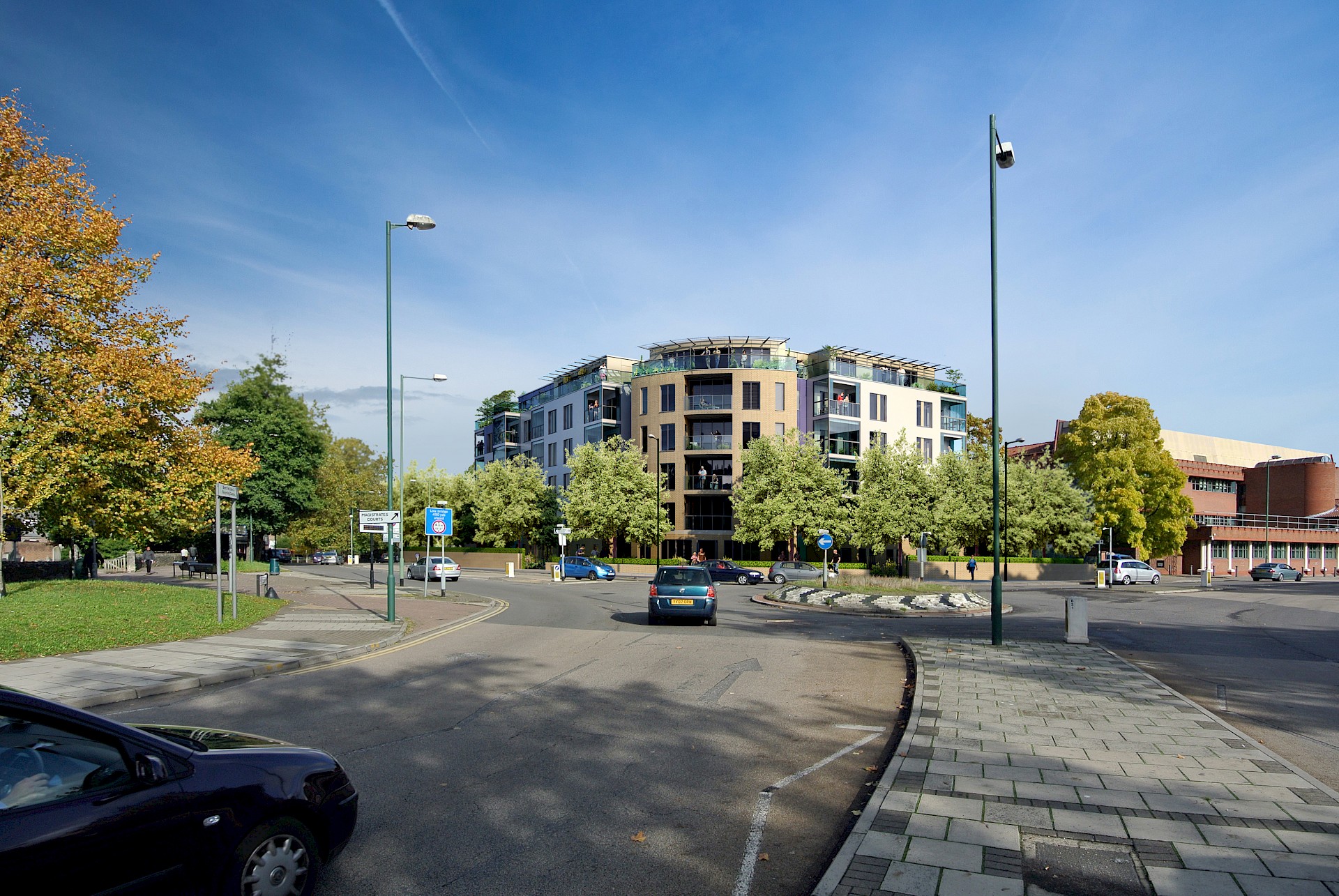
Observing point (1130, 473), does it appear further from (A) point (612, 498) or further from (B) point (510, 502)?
(B) point (510, 502)

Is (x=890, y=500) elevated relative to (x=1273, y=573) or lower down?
elevated

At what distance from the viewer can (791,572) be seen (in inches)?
1624

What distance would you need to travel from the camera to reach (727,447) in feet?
190

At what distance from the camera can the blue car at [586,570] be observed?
153 ft

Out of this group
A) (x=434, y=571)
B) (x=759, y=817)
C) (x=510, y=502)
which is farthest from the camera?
(x=510, y=502)

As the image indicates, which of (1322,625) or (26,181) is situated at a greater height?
(26,181)

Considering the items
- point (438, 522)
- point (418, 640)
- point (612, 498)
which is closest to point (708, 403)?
point (612, 498)

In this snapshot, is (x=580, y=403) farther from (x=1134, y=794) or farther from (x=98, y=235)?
(x=1134, y=794)

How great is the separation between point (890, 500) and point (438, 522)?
29.3 meters

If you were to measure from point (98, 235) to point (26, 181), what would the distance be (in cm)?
211

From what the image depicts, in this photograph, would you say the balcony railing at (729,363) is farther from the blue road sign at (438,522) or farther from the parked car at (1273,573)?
the parked car at (1273,573)

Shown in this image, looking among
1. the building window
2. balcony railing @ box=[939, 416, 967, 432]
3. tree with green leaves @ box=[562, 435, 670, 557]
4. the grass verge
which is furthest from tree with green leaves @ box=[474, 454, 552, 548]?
the grass verge

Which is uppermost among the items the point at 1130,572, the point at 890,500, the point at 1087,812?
the point at 890,500

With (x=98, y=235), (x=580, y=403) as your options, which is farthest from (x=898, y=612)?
(x=580, y=403)
